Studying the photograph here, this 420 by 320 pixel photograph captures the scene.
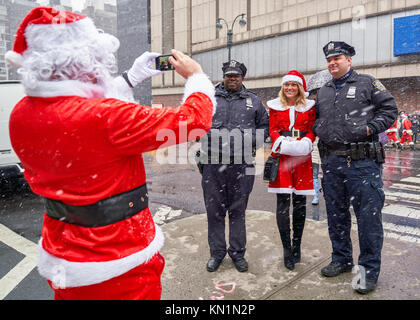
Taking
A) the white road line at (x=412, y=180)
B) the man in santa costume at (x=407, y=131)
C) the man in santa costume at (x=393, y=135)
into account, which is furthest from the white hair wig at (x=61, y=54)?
the man in santa costume at (x=407, y=131)

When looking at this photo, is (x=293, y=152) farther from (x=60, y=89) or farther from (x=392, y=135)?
(x=392, y=135)

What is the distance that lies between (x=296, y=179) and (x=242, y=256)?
3.33ft

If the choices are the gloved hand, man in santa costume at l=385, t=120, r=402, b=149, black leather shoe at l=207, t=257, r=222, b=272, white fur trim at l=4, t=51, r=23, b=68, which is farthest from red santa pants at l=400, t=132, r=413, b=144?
white fur trim at l=4, t=51, r=23, b=68

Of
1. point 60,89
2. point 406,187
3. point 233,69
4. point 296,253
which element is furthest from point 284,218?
point 406,187

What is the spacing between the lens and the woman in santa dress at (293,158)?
3.78 m

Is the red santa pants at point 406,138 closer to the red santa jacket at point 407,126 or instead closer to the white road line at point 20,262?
the red santa jacket at point 407,126

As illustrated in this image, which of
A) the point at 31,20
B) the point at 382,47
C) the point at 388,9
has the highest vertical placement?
the point at 388,9

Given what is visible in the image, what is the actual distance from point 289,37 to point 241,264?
2738 centimetres

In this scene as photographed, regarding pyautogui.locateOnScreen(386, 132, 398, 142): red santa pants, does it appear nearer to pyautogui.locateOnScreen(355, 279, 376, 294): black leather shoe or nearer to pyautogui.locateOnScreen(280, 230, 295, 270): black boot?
pyautogui.locateOnScreen(280, 230, 295, 270): black boot

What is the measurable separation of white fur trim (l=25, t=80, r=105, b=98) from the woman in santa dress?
2.51 metres

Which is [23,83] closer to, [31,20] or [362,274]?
[31,20]

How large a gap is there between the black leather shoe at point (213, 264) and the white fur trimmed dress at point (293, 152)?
0.97 metres
